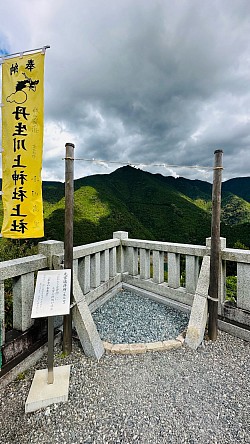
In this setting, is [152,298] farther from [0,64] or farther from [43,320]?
[0,64]

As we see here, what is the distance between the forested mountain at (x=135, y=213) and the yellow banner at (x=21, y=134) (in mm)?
16638

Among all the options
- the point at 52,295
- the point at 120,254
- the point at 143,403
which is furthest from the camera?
the point at 120,254

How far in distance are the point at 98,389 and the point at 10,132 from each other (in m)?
2.99

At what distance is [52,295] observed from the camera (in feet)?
7.30

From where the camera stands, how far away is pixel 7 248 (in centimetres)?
598

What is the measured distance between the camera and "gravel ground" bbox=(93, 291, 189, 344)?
3301 millimetres

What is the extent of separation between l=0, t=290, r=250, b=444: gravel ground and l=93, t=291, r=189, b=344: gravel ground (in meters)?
0.51

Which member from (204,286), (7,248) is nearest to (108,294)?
(204,286)

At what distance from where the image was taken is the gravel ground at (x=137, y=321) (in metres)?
3.30

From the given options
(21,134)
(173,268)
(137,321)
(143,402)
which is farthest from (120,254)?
(21,134)

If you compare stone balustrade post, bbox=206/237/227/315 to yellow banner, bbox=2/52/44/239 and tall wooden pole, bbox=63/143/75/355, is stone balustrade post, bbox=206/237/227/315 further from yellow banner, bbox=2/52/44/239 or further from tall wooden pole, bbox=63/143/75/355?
yellow banner, bbox=2/52/44/239

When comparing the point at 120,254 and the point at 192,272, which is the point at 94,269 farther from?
the point at 192,272

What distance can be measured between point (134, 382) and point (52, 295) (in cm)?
131

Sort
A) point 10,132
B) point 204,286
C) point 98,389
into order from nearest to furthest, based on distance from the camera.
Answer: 1. point 98,389
2. point 10,132
3. point 204,286
